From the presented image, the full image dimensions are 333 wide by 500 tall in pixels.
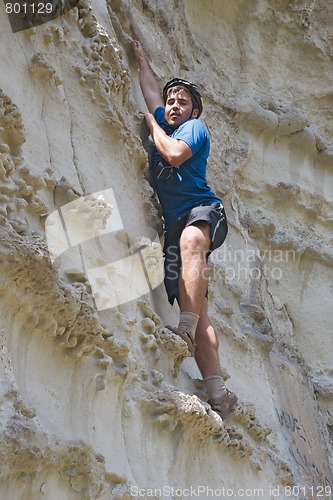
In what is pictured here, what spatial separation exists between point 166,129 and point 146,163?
22 cm

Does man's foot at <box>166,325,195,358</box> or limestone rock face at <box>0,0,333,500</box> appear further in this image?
man's foot at <box>166,325,195,358</box>

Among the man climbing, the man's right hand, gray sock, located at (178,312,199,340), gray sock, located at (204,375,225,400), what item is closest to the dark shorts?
the man climbing

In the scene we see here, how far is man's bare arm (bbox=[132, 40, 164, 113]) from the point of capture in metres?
4.11

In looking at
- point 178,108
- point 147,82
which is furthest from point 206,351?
point 147,82

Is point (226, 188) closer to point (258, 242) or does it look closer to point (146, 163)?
point (258, 242)

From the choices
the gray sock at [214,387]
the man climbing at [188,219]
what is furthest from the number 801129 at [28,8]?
the gray sock at [214,387]

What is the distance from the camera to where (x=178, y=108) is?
156 inches

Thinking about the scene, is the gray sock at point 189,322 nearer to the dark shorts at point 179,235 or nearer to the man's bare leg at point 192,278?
the man's bare leg at point 192,278

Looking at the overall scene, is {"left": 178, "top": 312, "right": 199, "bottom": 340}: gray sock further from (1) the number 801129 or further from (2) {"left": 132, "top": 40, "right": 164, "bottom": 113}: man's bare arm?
(1) the number 801129

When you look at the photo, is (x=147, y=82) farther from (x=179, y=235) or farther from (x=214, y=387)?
(x=214, y=387)

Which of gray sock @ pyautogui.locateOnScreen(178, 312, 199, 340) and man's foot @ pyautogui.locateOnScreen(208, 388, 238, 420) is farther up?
gray sock @ pyautogui.locateOnScreen(178, 312, 199, 340)

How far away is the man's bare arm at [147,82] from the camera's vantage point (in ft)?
13.5

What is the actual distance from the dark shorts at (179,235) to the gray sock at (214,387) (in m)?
0.33

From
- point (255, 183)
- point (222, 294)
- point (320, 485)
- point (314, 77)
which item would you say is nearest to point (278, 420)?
point (320, 485)
